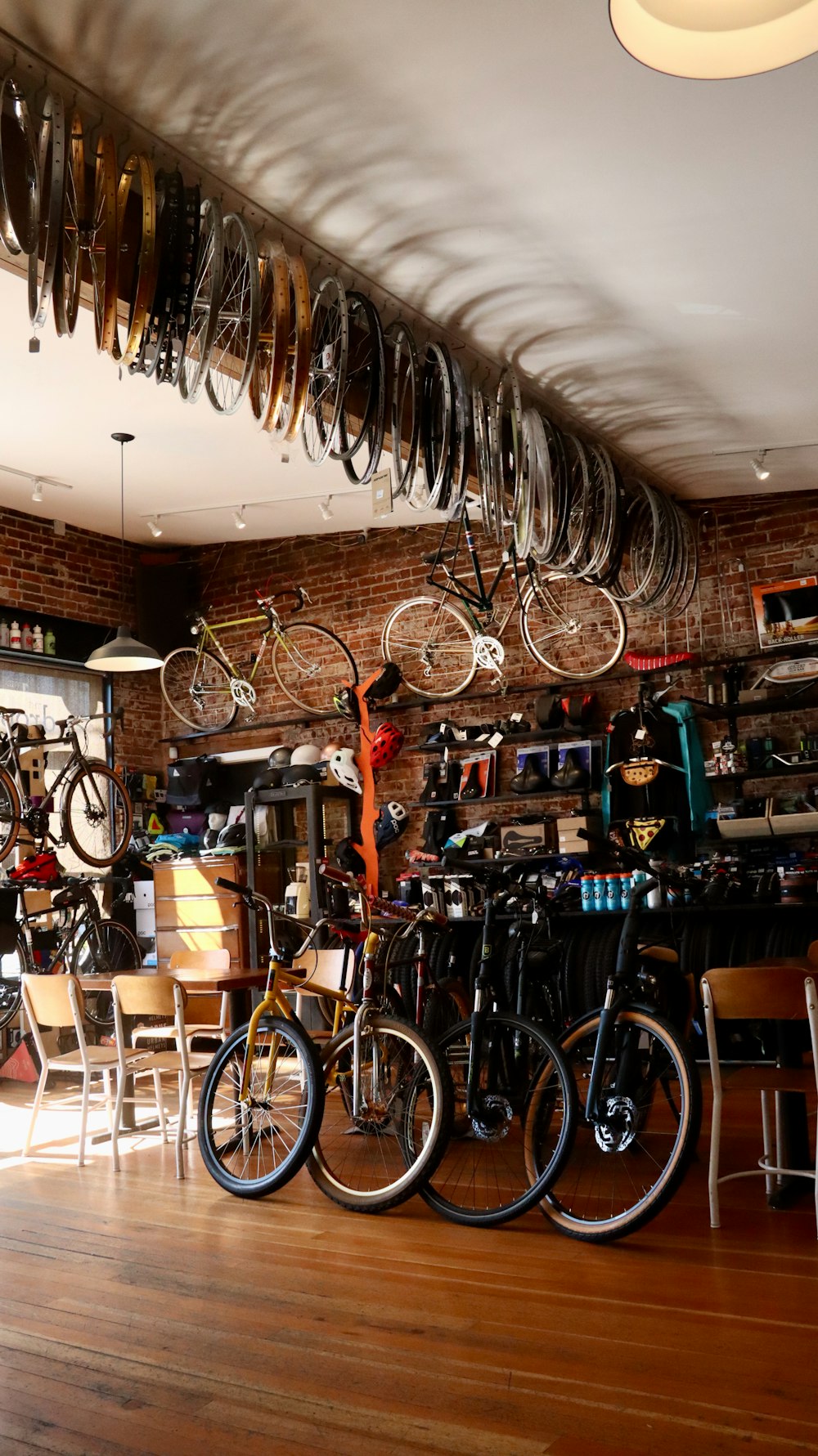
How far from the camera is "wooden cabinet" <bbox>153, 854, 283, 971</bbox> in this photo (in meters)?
8.97

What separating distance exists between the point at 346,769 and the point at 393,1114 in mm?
4836

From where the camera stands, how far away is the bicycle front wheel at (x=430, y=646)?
8.85 meters

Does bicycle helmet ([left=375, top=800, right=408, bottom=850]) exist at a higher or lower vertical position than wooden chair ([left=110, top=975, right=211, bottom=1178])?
higher

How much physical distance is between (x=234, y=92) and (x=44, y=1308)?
3.50 m

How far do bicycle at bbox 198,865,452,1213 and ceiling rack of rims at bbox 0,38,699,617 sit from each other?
1.87 m

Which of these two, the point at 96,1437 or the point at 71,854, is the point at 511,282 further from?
the point at 71,854

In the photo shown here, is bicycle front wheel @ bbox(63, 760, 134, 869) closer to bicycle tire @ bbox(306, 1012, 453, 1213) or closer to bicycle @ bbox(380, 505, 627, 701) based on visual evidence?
bicycle @ bbox(380, 505, 627, 701)

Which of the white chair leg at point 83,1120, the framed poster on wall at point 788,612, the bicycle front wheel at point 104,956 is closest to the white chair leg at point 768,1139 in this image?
the white chair leg at point 83,1120

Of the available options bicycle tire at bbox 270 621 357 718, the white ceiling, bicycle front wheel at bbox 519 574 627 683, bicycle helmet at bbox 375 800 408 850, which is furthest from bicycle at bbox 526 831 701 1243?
bicycle tire at bbox 270 621 357 718

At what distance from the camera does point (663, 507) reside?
6.80 m

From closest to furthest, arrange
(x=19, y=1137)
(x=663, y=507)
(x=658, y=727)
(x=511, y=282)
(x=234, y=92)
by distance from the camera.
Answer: (x=234, y=92) < (x=511, y=282) < (x=19, y=1137) < (x=663, y=507) < (x=658, y=727)

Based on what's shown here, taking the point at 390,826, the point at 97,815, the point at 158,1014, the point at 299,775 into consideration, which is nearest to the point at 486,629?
the point at 390,826

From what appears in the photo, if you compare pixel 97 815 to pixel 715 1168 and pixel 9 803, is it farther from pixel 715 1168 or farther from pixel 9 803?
pixel 715 1168

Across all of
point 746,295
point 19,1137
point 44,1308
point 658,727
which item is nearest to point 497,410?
point 746,295
